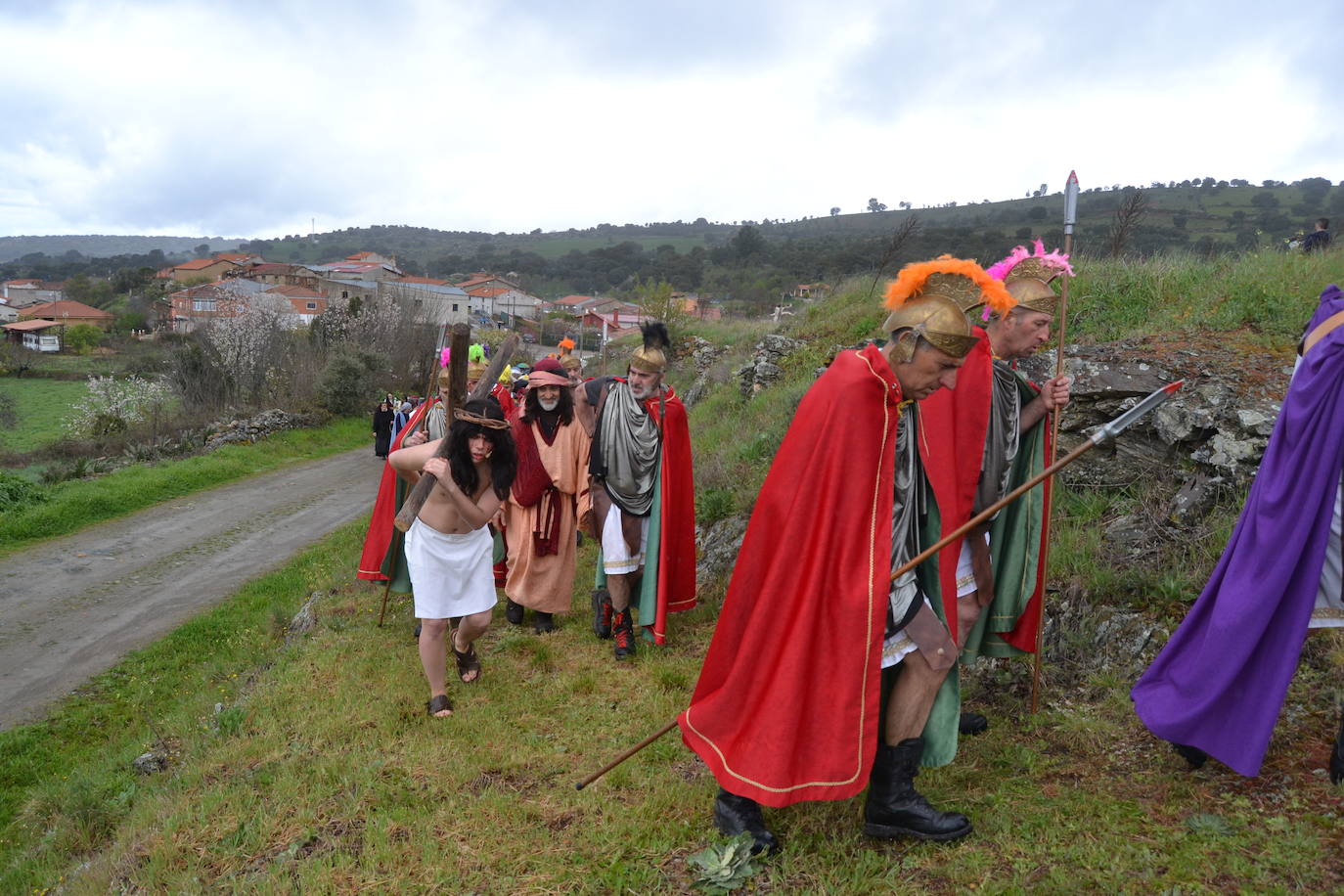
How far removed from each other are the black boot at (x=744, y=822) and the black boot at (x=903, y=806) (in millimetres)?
393

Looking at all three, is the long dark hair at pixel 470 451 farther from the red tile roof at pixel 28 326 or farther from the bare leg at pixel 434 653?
the red tile roof at pixel 28 326

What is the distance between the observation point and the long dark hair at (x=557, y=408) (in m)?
6.46

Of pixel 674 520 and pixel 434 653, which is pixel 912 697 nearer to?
pixel 434 653

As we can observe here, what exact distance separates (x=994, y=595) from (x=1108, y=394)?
2.54 m

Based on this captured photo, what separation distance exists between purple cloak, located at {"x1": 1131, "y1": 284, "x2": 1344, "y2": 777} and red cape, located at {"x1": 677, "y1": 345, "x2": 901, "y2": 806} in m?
1.37

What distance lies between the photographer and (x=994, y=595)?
3971 mm

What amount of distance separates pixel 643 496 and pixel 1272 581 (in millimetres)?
3755

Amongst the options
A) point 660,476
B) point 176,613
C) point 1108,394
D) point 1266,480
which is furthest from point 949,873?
point 176,613

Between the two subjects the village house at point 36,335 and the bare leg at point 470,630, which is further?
the village house at point 36,335

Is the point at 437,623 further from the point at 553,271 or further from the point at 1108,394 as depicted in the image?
the point at 553,271

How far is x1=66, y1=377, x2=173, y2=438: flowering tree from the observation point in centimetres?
2220

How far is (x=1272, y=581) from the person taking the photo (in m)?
2.99

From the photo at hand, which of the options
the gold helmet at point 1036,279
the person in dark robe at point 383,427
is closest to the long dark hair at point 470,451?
the gold helmet at point 1036,279

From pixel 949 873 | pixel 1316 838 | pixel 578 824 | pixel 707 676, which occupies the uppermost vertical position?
pixel 707 676
